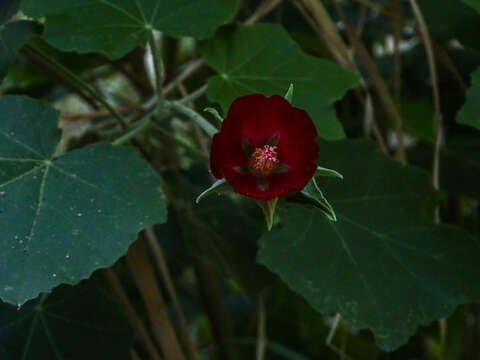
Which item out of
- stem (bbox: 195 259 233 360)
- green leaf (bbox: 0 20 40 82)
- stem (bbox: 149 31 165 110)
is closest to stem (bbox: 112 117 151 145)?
stem (bbox: 149 31 165 110)

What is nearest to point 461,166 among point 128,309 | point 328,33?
point 328,33

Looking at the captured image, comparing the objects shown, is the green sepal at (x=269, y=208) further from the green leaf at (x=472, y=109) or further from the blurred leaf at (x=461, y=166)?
the blurred leaf at (x=461, y=166)

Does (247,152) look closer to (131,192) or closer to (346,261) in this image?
(131,192)

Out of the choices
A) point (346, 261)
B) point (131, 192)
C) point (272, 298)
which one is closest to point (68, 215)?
point (131, 192)

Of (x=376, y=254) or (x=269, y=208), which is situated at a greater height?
(x=269, y=208)

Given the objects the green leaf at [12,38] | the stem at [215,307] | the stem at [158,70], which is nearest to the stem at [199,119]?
the stem at [158,70]

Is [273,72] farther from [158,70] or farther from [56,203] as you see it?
[56,203]

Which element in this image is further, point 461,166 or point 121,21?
point 461,166
